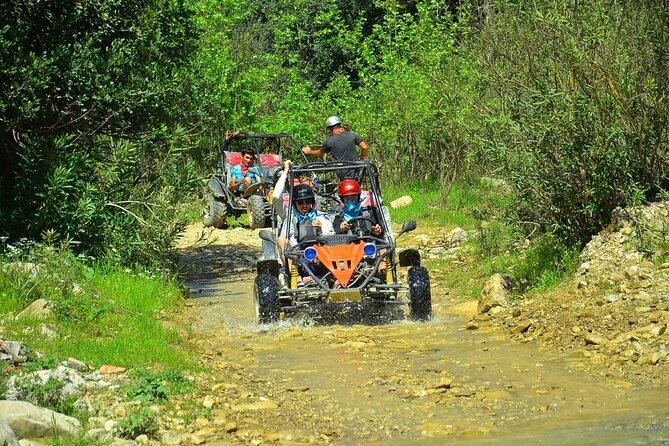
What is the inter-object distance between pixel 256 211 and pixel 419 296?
10.1 m

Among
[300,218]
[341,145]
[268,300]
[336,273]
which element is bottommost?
[268,300]

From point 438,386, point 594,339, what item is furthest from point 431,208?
point 438,386

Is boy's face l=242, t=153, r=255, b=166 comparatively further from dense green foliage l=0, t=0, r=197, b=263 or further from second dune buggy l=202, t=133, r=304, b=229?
dense green foliage l=0, t=0, r=197, b=263

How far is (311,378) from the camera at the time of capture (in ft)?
28.3

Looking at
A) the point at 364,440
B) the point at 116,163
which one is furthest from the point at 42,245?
the point at 364,440

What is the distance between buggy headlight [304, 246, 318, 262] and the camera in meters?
11.1

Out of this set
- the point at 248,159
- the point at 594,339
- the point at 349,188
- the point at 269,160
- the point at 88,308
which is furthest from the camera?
the point at 248,159

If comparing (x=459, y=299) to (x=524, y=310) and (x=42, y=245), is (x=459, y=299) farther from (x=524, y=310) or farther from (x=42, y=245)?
(x=42, y=245)

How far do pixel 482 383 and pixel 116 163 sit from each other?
21.9ft

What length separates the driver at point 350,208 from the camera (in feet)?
38.8

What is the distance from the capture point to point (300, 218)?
474 inches

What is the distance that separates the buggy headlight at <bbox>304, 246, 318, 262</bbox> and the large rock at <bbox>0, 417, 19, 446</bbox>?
5288mm

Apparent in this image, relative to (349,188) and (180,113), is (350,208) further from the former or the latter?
(180,113)

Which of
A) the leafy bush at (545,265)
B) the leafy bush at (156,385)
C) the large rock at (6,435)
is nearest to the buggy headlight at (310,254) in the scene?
the leafy bush at (545,265)
